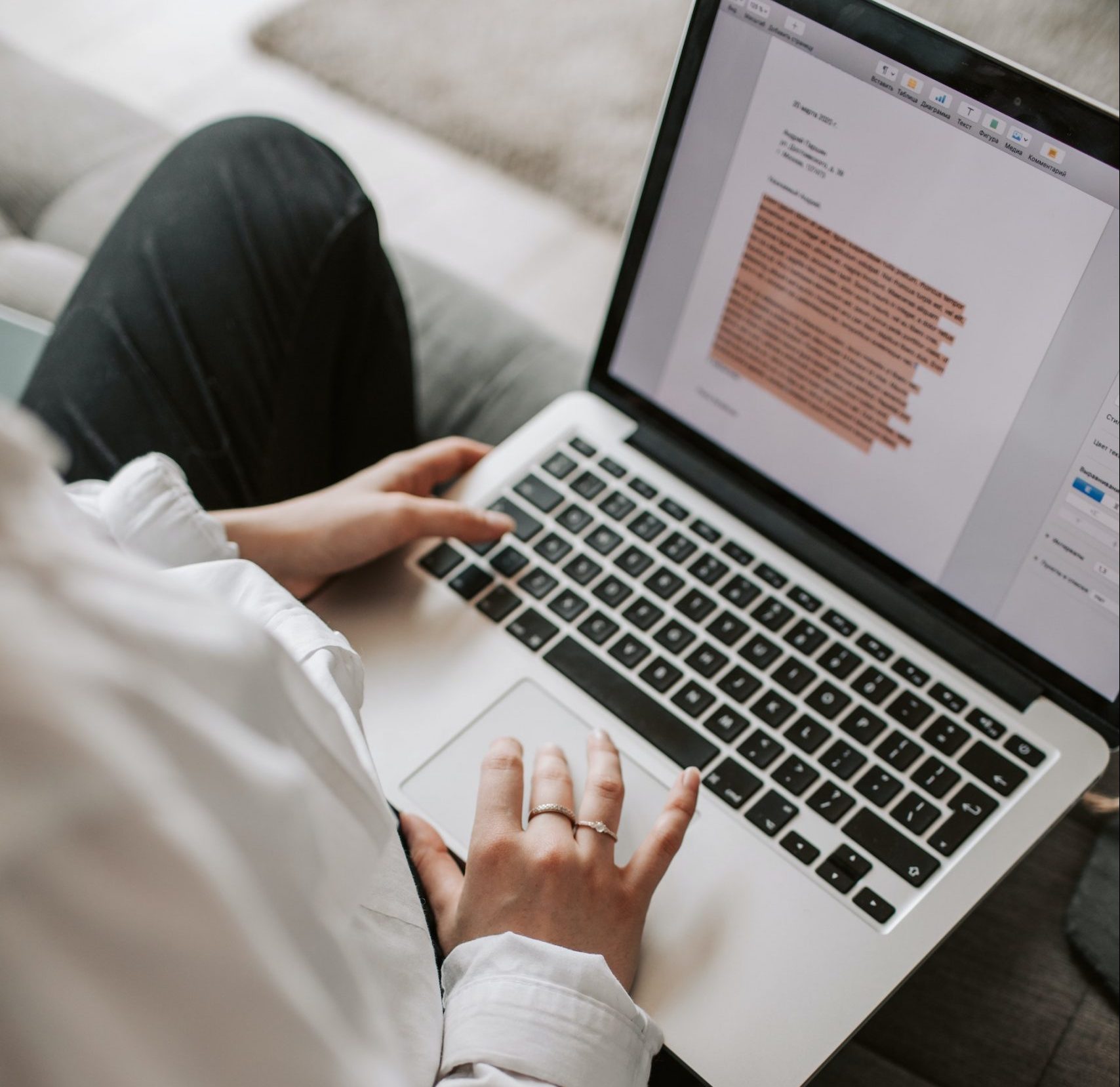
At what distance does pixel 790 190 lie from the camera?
0.60 m

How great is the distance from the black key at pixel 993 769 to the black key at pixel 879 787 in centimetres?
4

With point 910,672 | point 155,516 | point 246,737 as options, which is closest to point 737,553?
point 910,672

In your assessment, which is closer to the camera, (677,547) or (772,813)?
(772,813)

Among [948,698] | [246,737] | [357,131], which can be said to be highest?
[246,737]

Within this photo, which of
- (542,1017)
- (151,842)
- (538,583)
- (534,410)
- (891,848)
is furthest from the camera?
(534,410)

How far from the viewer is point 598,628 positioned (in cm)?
65

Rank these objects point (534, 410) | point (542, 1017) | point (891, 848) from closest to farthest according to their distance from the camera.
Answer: point (542, 1017) < point (891, 848) < point (534, 410)

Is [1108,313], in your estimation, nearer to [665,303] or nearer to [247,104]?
[665,303]

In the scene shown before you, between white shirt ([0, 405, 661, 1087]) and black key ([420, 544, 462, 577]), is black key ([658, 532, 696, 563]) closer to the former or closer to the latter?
black key ([420, 544, 462, 577])

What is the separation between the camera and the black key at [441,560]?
2.21 feet

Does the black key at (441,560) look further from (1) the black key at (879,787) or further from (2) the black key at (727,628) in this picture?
(1) the black key at (879,787)

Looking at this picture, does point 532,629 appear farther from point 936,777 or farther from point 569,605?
point 936,777

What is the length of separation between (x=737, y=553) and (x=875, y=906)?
8.8 inches

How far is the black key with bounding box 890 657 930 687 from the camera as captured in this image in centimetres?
63
